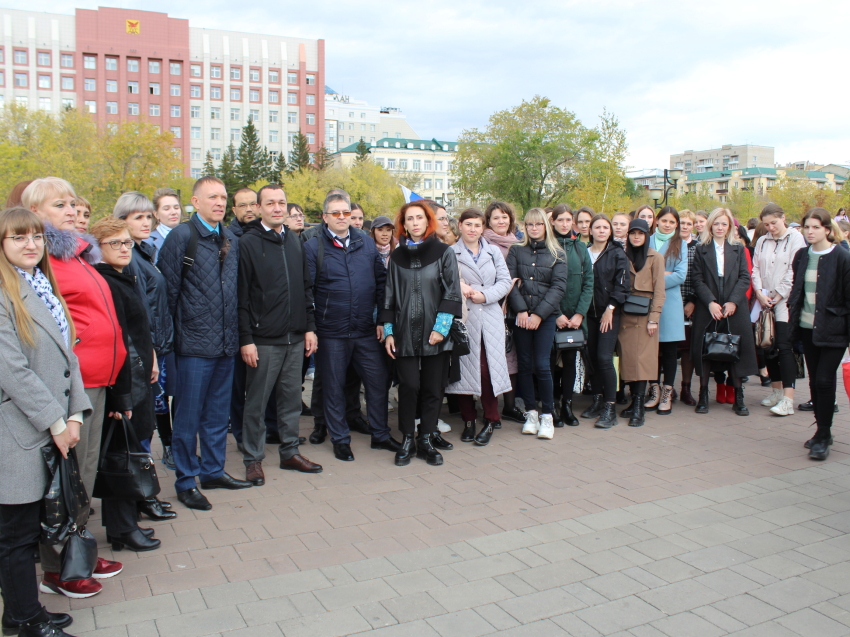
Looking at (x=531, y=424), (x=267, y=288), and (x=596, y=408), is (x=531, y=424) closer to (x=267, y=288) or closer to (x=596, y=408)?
(x=596, y=408)

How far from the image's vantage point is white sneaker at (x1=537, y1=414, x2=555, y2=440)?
6.34 meters

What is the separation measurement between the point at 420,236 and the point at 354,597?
3.13 meters

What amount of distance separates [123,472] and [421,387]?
2645mm

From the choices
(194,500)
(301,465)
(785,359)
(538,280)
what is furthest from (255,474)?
(785,359)

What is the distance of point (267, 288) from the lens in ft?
16.9

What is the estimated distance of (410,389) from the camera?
571 cm

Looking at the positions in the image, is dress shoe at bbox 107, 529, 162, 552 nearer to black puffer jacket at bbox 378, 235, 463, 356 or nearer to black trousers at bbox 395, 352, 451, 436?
black trousers at bbox 395, 352, 451, 436

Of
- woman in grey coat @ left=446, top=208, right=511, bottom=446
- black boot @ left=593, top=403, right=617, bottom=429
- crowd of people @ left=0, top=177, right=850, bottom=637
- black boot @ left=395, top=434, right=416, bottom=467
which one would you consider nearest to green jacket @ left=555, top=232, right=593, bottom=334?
crowd of people @ left=0, top=177, right=850, bottom=637

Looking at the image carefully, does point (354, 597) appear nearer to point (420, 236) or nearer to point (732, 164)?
point (420, 236)

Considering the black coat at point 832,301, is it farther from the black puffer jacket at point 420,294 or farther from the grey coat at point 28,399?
the grey coat at point 28,399

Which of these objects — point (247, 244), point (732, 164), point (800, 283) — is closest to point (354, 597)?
point (247, 244)

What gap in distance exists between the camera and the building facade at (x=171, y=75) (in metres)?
77.5

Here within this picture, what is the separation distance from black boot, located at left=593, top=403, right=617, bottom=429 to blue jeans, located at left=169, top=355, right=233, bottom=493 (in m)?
3.72

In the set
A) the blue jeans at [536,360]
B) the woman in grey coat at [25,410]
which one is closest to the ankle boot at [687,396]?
the blue jeans at [536,360]
